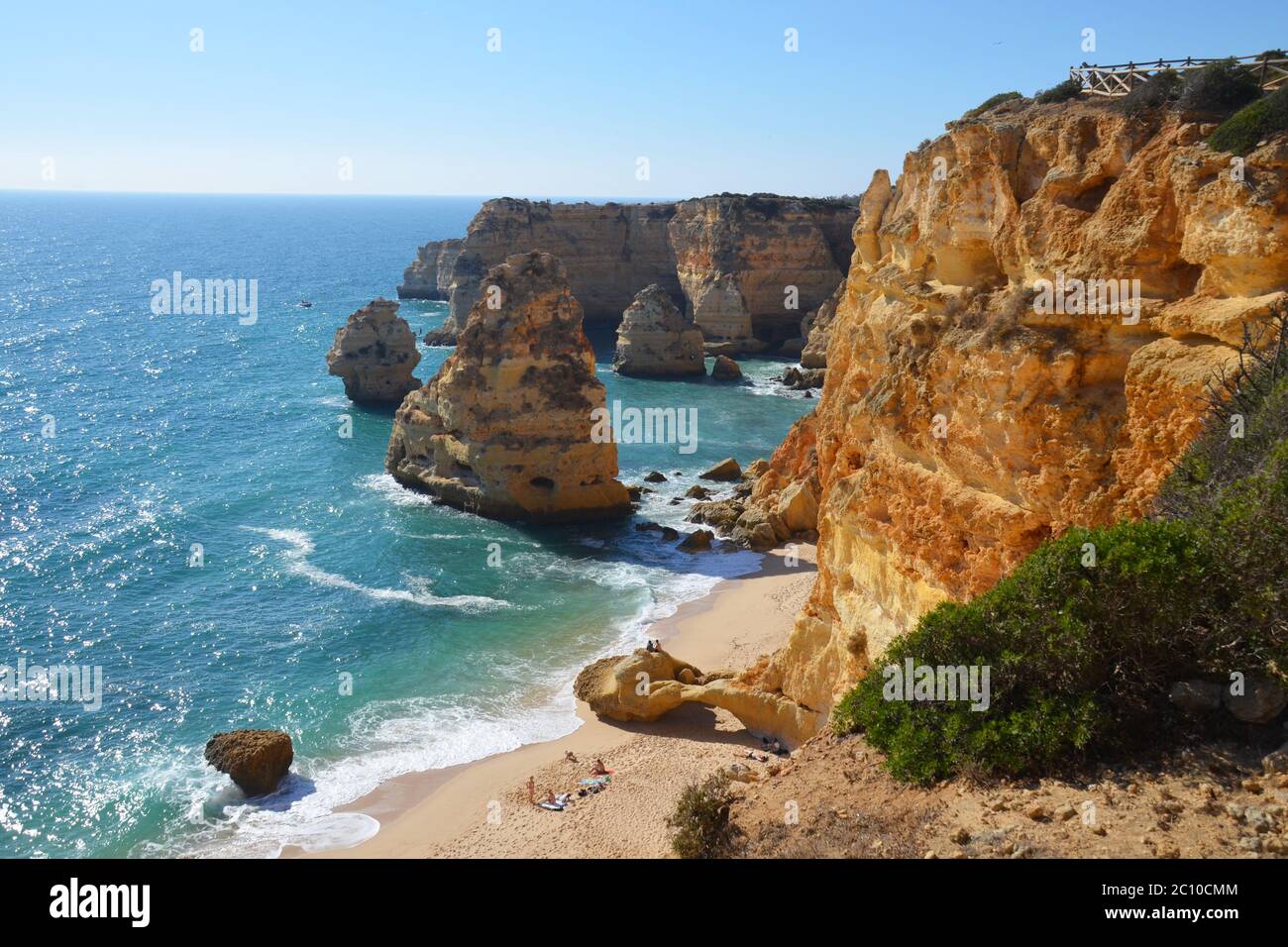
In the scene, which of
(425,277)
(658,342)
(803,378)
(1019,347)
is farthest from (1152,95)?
(425,277)

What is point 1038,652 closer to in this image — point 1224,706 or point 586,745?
point 1224,706

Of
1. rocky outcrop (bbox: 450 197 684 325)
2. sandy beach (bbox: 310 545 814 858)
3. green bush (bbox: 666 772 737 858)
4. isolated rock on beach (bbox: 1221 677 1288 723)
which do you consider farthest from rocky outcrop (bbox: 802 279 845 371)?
isolated rock on beach (bbox: 1221 677 1288 723)

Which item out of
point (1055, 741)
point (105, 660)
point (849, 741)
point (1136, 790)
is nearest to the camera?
point (1136, 790)

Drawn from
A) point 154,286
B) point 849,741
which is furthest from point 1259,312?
point 154,286

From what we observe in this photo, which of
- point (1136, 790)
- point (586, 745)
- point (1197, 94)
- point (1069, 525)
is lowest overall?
point (586, 745)

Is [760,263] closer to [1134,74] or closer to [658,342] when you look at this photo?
[658,342]

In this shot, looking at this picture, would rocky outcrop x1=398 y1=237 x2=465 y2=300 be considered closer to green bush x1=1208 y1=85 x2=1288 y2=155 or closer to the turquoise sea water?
the turquoise sea water

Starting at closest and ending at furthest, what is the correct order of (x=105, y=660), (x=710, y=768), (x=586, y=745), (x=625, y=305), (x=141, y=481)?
(x=710, y=768), (x=586, y=745), (x=105, y=660), (x=141, y=481), (x=625, y=305)
